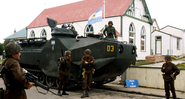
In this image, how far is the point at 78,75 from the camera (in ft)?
25.4

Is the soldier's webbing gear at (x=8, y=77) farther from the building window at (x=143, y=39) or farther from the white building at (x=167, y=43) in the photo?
the white building at (x=167, y=43)

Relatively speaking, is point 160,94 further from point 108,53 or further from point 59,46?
point 59,46

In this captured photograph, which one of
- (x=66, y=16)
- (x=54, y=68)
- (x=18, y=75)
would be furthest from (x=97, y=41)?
(x=66, y=16)

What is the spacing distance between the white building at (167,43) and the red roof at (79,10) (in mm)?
6551

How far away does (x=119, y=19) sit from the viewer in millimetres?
19688

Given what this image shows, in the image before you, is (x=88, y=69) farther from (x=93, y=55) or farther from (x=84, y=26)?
(x=84, y=26)

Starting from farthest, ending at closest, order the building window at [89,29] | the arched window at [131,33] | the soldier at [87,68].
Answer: the building window at [89,29] < the arched window at [131,33] < the soldier at [87,68]

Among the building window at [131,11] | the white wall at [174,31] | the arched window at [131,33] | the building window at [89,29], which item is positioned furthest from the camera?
the white wall at [174,31]

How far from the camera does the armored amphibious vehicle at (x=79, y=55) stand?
7.44 meters

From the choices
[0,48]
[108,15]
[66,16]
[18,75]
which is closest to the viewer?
[18,75]

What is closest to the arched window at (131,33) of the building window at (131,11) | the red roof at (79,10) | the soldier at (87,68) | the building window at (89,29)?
the building window at (131,11)

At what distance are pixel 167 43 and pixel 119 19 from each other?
A: 8054 millimetres

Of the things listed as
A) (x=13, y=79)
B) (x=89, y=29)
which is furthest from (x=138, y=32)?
(x=13, y=79)

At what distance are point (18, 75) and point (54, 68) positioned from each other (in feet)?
18.2
